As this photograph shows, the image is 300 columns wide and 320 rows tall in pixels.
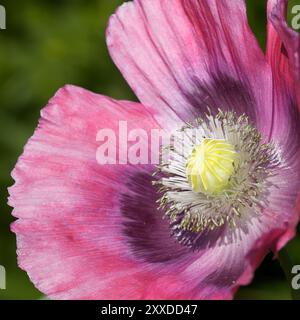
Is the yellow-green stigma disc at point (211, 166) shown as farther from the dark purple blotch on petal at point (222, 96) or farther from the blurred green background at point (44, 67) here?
the blurred green background at point (44, 67)

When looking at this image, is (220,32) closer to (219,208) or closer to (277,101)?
(277,101)

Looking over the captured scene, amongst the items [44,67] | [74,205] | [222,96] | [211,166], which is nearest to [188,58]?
[222,96]

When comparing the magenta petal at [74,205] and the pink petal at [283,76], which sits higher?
the pink petal at [283,76]

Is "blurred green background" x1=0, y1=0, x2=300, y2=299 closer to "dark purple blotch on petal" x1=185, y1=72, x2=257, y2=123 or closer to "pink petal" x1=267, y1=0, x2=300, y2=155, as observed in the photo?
"dark purple blotch on petal" x1=185, y1=72, x2=257, y2=123

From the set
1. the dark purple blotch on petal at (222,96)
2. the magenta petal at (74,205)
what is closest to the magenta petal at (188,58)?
the dark purple blotch on petal at (222,96)

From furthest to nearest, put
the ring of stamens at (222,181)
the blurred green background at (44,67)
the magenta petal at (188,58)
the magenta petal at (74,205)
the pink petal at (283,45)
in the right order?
the blurred green background at (44,67)
the ring of stamens at (222,181)
the magenta petal at (188,58)
the magenta petal at (74,205)
the pink petal at (283,45)
